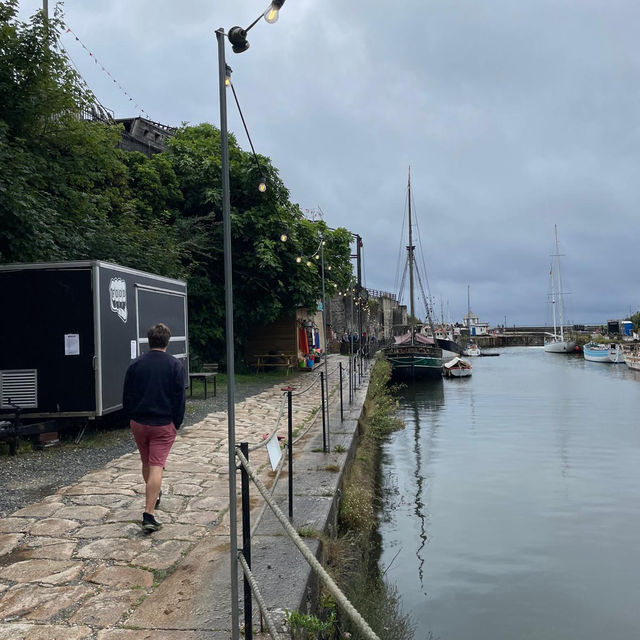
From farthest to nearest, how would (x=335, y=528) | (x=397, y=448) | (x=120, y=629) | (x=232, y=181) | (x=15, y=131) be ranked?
(x=232, y=181)
(x=397, y=448)
(x=15, y=131)
(x=335, y=528)
(x=120, y=629)

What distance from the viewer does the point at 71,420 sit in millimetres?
9266

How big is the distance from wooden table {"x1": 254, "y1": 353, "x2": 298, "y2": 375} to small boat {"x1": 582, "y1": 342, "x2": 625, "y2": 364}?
135 ft

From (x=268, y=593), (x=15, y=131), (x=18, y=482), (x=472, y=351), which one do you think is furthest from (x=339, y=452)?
(x=472, y=351)

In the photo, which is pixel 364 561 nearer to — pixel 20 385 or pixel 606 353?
pixel 20 385

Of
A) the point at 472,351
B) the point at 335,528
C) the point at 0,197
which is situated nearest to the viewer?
the point at 335,528

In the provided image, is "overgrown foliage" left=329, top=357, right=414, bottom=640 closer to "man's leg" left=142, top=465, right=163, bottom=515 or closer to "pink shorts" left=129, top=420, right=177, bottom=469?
"man's leg" left=142, top=465, right=163, bottom=515

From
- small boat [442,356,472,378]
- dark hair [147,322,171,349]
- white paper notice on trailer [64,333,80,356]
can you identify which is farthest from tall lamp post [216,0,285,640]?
small boat [442,356,472,378]

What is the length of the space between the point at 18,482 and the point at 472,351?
64.6 meters

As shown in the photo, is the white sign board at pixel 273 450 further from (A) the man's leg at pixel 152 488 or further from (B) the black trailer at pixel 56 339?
(B) the black trailer at pixel 56 339

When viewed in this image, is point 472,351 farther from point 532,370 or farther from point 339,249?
point 339,249

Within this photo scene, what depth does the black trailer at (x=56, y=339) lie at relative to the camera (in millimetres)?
8664

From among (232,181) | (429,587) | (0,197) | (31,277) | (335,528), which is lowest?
(429,587)

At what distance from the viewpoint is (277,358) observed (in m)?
23.4

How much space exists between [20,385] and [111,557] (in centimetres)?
522
